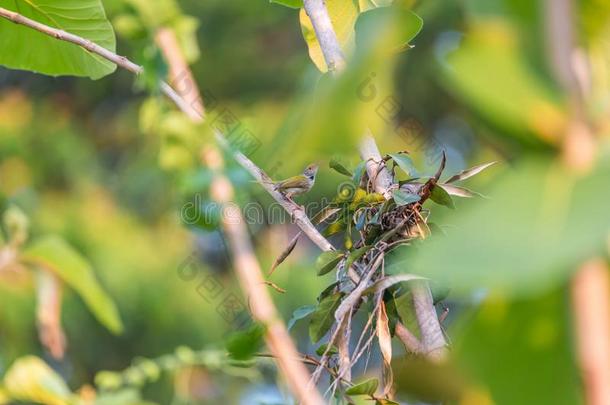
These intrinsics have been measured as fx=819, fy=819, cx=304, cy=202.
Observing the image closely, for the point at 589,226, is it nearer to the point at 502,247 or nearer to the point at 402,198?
the point at 502,247

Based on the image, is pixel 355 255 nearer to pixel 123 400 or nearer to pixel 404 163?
pixel 404 163

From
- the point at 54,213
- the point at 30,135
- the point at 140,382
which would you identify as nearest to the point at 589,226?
the point at 140,382

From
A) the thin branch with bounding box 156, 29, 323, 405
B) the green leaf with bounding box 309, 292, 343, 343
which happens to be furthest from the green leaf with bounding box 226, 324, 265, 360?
the green leaf with bounding box 309, 292, 343, 343

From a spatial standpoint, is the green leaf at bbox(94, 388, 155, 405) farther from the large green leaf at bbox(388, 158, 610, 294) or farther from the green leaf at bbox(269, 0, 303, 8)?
the large green leaf at bbox(388, 158, 610, 294)

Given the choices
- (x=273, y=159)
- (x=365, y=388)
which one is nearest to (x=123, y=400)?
(x=365, y=388)

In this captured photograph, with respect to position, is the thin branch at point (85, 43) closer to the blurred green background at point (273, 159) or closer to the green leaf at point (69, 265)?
the blurred green background at point (273, 159)

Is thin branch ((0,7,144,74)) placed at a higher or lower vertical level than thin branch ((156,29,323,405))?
higher

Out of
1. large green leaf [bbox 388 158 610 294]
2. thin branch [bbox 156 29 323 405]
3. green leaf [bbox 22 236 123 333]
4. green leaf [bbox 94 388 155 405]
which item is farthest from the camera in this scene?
green leaf [bbox 22 236 123 333]

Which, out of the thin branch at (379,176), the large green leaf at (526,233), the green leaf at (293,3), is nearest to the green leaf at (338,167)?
the thin branch at (379,176)

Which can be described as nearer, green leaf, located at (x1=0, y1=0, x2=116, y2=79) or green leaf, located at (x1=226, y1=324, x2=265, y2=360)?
green leaf, located at (x1=226, y1=324, x2=265, y2=360)
